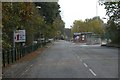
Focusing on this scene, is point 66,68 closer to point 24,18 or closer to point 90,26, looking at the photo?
point 24,18

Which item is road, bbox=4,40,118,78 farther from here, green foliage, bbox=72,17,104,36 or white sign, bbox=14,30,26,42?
green foliage, bbox=72,17,104,36

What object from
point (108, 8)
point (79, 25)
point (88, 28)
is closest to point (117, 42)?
point (108, 8)

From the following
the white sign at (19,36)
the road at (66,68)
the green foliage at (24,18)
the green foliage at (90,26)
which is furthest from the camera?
the green foliage at (90,26)

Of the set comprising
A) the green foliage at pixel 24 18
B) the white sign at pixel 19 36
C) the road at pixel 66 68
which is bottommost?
the road at pixel 66 68

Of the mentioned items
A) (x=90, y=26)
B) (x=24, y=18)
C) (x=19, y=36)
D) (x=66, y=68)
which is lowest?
(x=66, y=68)

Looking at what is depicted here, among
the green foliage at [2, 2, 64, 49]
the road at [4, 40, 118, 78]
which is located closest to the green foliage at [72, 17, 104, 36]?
the green foliage at [2, 2, 64, 49]

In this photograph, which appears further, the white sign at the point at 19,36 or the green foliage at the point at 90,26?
the green foliage at the point at 90,26

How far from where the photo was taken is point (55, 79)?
17.3 metres

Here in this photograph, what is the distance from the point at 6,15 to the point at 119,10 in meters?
53.2

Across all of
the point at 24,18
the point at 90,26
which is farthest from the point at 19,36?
the point at 90,26

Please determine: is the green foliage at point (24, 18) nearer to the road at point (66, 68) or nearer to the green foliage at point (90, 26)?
the road at point (66, 68)

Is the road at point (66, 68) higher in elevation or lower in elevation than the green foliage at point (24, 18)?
lower

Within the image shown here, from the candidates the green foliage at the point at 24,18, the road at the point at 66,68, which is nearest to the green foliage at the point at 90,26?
the green foliage at the point at 24,18

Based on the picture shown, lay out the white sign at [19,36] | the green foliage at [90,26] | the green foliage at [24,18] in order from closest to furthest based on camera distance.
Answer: the green foliage at [24,18]
the white sign at [19,36]
the green foliage at [90,26]
